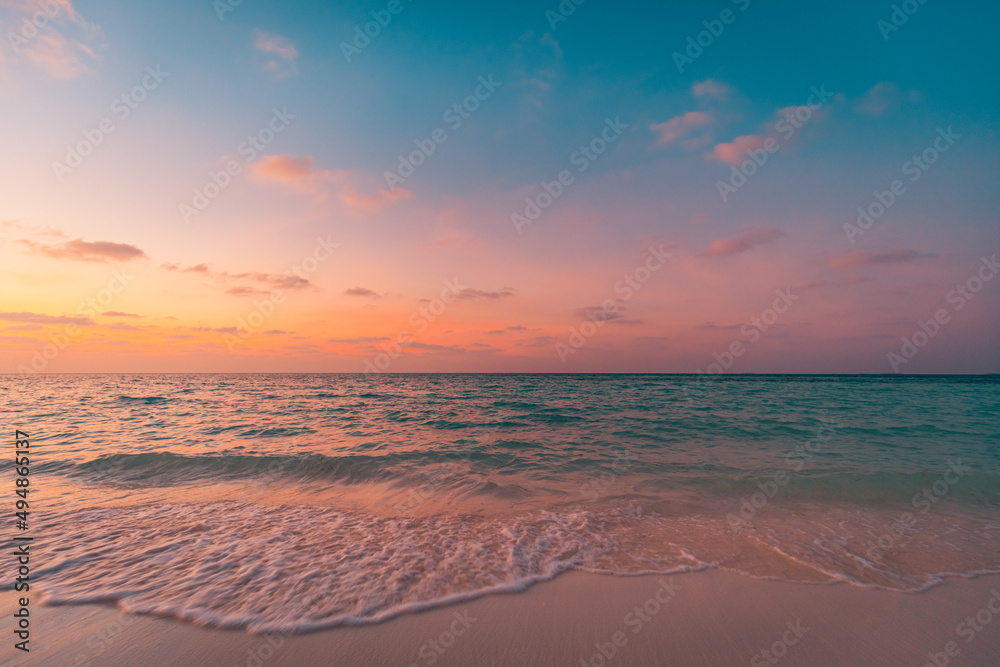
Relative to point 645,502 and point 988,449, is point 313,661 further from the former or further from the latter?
point 988,449

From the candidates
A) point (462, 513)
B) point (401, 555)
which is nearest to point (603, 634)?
point (401, 555)

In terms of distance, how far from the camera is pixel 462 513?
328 inches

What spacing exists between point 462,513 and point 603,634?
14.7ft

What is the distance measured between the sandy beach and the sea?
27 centimetres

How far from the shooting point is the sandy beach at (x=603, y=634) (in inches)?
157

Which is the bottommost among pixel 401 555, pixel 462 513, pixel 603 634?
pixel 462 513

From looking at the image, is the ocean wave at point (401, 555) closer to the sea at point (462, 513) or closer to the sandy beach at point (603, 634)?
the sea at point (462, 513)

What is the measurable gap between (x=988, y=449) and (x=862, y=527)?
40.3 feet

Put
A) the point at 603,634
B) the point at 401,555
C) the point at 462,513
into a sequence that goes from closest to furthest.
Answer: the point at 603,634 → the point at 401,555 → the point at 462,513

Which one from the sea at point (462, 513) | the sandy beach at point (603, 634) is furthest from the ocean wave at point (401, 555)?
the sandy beach at point (603, 634)

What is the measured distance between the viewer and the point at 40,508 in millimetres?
8391

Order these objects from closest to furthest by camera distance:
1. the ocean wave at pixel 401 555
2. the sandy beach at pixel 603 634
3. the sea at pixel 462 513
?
the sandy beach at pixel 603 634 → the ocean wave at pixel 401 555 → the sea at pixel 462 513

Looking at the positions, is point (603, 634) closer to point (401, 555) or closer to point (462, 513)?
point (401, 555)

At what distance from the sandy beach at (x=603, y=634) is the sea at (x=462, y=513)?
27 centimetres
